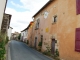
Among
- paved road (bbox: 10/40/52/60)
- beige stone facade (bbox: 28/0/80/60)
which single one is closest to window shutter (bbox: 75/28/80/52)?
beige stone facade (bbox: 28/0/80/60)

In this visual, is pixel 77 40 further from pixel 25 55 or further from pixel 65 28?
pixel 25 55

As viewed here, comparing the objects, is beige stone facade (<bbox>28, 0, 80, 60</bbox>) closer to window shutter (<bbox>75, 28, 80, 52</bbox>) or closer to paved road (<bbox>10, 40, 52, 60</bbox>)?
window shutter (<bbox>75, 28, 80, 52</bbox>)

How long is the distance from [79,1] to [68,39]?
3.39 meters

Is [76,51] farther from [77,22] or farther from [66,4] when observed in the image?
[66,4]

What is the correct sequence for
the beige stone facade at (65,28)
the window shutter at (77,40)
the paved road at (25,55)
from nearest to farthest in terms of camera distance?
the window shutter at (77,40), the beige stone facade at (65,28), the paved road at (25,55)

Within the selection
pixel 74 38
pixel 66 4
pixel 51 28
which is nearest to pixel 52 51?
pixel 51 28

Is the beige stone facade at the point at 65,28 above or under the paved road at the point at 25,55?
above

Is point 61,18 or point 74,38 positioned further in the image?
point 61,18

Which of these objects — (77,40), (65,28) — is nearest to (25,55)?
(65,28)

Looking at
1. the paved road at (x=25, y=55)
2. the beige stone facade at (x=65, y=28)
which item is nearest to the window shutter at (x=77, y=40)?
the beige stone facade at (x=65, y=28)

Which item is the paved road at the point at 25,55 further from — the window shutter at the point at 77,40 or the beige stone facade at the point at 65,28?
the window shutter at the point at 77,40

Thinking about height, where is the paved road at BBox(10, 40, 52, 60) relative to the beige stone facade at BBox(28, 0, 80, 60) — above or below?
below

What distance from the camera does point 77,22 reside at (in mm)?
10281

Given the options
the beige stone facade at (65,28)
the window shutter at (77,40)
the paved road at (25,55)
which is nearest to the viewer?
the window shutter at (77,40)
